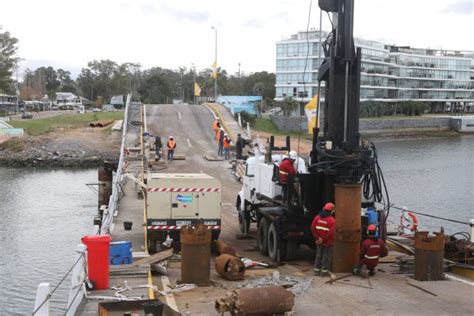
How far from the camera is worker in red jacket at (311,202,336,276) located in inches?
531

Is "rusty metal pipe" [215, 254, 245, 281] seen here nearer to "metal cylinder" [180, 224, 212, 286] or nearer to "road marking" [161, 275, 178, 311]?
"metal cylinder" [180, 224, 212, 286]

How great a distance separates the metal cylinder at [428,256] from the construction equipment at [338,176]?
131 centimetres

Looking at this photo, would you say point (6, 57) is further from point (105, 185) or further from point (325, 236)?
point (325, 236)

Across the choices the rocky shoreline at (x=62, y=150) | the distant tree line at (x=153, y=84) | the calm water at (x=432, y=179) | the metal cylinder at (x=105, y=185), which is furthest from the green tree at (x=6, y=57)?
A: the metal cylinder at (x=105, y=185)

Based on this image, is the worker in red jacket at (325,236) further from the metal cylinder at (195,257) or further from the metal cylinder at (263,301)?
the metal cylinder at (263,301)

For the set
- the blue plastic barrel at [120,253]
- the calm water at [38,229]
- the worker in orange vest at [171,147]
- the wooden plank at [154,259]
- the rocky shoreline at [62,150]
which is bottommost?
the calm water at [38,229]

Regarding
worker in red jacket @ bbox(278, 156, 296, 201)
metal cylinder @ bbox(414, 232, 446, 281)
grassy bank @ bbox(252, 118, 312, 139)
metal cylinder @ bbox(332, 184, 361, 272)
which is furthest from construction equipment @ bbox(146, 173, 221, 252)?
grassy bank @ bbox(252, 118, 312, 139)

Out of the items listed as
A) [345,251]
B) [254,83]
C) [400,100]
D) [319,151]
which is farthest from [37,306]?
[254,83]

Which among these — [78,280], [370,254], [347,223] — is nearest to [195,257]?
[78,280]

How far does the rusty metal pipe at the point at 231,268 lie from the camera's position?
12977 millimetres

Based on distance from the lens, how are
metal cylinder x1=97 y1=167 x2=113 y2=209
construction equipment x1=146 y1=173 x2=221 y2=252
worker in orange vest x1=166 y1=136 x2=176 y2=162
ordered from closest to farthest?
construction equipment x1=146 y1=173 x2=221 y2=252 < metal cylinder x1=97 y1=167 x2=113 y2=209 < worker in orange vest x1=166 y1=136 x2=176 y2=162

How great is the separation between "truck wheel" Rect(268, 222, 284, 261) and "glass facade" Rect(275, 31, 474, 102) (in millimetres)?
88788

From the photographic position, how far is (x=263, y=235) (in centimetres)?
1644

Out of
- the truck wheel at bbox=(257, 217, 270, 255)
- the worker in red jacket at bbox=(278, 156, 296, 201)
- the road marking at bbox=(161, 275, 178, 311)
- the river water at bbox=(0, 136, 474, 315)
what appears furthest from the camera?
the river water at bbox=(0, 136, 474, 315)
